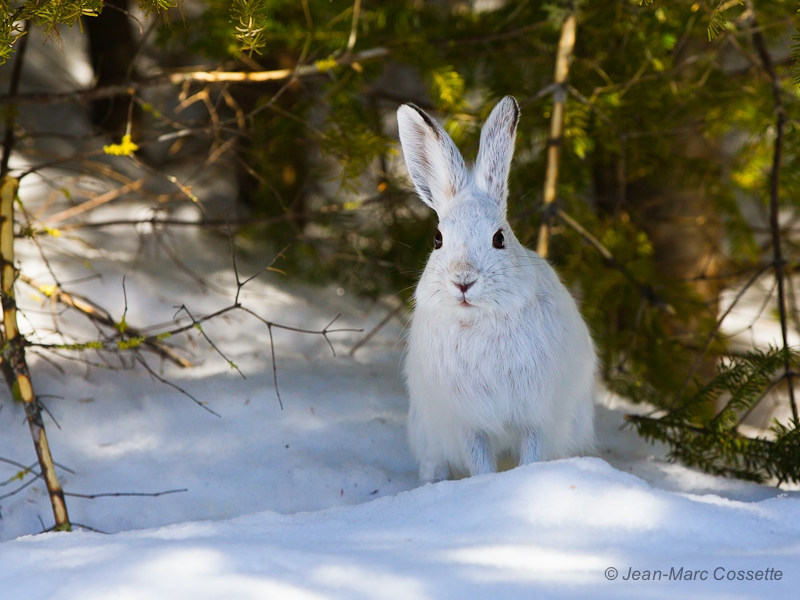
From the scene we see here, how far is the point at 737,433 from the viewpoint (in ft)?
9.12

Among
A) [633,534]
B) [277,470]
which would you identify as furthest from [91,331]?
[633,534]

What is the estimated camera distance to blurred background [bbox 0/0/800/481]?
3043 mm

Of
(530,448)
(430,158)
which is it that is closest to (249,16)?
(430,158)

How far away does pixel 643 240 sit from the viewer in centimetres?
392

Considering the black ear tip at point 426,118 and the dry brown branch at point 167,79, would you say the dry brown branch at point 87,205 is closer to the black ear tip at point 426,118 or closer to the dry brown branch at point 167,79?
the dry brown branch at point 167,79

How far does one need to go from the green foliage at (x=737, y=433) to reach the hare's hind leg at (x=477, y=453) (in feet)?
2.22

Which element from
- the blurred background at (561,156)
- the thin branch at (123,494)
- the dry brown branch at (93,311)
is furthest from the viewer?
the blurred background at (561,156)

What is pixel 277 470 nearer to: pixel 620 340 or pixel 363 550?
pixel 363 550

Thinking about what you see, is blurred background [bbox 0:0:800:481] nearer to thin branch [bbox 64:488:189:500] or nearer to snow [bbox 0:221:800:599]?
snow [bbox 0:221:800:599]

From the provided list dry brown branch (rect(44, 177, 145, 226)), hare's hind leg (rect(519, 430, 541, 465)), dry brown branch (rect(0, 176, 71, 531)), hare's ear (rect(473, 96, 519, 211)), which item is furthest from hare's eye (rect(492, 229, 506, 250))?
dry brown branch (rect(44, 177, 145, 226))

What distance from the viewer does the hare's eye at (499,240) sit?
2412 millimetres

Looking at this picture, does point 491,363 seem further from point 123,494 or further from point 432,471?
point 123,494

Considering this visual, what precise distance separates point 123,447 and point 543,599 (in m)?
1.72

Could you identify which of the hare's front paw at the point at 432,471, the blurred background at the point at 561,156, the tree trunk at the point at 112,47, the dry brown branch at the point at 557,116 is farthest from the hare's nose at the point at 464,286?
the tree trunk at the point at 112,47
